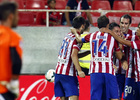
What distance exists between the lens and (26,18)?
32.6ft

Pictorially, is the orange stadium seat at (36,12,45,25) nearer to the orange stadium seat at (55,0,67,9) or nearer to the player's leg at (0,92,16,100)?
the orange stadium seat at (55,0,67,9)

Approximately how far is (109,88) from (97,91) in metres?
0.19

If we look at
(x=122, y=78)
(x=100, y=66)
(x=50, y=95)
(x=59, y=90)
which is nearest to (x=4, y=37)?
(x=100, y=66)

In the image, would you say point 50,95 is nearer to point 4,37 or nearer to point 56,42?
point 56,42

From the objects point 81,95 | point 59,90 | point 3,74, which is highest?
point 3,74

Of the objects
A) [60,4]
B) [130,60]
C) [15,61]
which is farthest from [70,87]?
[60,4]

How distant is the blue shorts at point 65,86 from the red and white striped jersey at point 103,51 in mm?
722

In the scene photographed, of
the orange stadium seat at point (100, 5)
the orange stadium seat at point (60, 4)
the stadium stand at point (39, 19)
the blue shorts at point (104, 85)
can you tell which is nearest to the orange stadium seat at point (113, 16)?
the orange stadium seat at point (100, 5)

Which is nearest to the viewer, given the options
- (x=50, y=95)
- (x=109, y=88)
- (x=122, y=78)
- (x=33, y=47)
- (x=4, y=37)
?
(x=4, y=37)

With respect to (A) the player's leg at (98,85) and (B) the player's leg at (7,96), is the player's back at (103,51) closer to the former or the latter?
(A) the player's leg at (98,85)

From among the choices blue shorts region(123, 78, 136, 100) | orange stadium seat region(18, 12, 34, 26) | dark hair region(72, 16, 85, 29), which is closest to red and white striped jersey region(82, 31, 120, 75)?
dark hair region(72, 16, 85, 29)

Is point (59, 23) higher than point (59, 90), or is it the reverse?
point (59, 23)

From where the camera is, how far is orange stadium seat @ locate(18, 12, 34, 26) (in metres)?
9.84

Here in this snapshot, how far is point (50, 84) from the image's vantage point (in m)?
8.81
